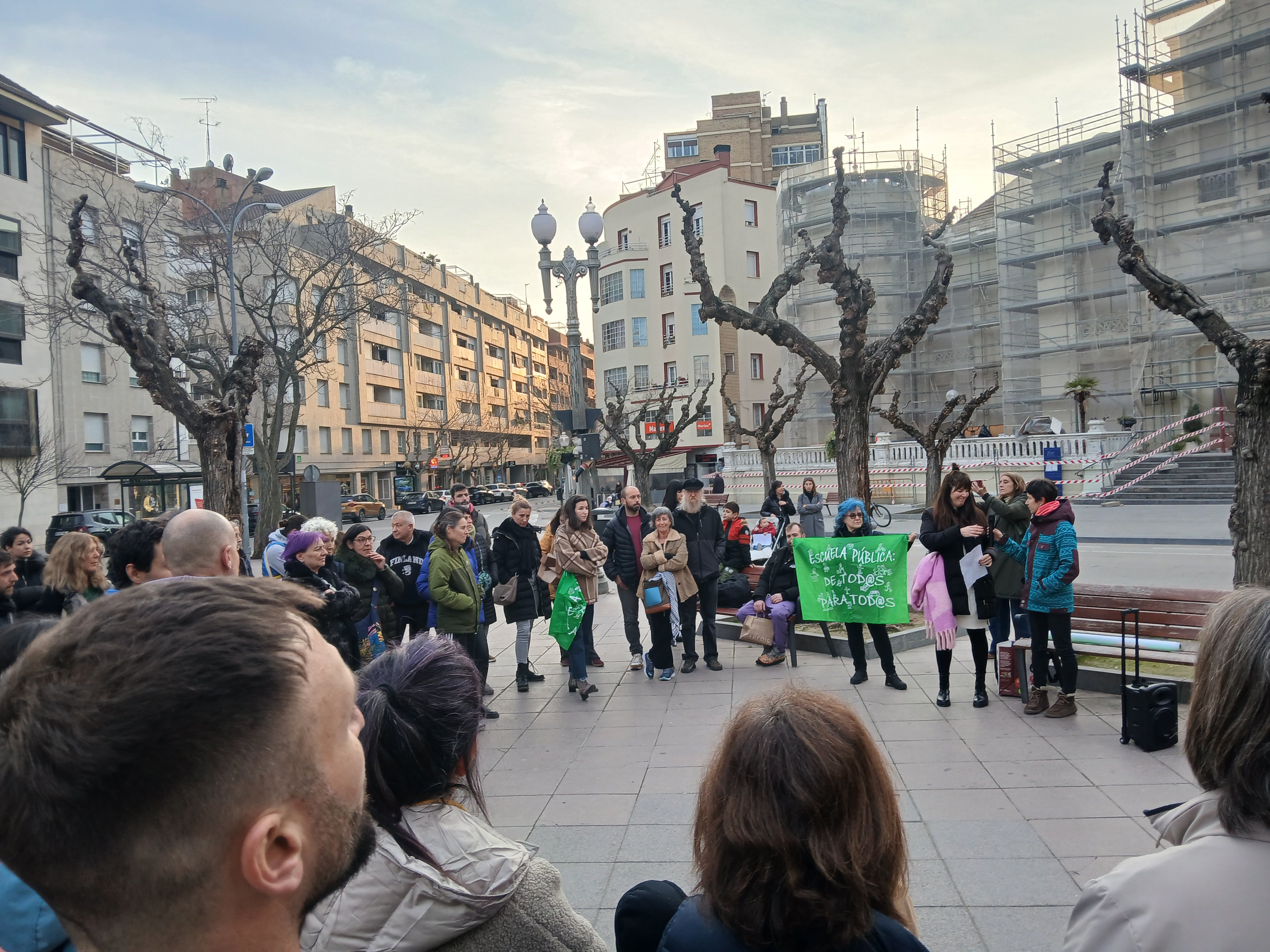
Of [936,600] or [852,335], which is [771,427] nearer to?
[852,335]

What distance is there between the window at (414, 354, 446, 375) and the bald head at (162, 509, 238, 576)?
68.7 m

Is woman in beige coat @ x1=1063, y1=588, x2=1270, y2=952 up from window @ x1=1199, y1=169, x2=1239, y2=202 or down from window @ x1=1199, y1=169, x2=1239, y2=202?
down

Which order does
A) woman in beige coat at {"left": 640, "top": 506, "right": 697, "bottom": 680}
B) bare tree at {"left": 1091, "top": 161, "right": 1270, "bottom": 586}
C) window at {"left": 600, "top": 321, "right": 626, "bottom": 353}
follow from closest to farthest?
bare tree at {"left": 1091, "top": 161, "right": 1270, "bottom": 586} → woman in beige coat at {"left": 640, "top": 506, "right": 697, "bottom": 680} → window at {"left": 600, "top": 321, "right": 626, "bottom": 353}

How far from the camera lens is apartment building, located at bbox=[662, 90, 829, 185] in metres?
64.1

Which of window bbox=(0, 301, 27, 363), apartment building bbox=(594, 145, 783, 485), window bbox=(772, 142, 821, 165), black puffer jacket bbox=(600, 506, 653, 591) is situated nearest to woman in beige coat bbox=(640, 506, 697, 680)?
black puffer jacket bbox=(600, 506, 653, 591)

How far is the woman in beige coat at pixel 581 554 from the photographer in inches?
358

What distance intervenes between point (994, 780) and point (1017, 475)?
3.04m

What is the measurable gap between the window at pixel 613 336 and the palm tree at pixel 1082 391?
99.1ft

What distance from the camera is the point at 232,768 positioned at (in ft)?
3.35

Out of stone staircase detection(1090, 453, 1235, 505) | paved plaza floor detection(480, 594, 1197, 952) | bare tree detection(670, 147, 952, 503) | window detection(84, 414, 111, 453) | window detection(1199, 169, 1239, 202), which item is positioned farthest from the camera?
window detection(84, 414, 111, 453)

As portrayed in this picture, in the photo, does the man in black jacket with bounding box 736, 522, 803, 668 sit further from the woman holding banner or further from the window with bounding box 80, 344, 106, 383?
the window with bounding box 80, 344, 106, 383

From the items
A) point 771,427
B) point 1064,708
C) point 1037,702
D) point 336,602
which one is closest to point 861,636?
point 1037,702

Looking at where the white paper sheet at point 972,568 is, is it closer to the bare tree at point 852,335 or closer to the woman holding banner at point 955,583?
the woman holding banner at point 955,583

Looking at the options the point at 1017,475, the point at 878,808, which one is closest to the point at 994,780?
the point at 1017,475
